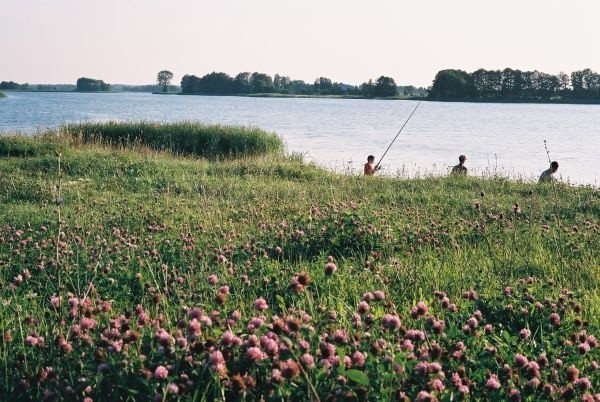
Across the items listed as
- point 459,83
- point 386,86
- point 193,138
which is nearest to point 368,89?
point 386,86

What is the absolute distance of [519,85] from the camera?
122 m

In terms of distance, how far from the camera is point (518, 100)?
408 ft

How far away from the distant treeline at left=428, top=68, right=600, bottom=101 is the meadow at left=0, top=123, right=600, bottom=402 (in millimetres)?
106244

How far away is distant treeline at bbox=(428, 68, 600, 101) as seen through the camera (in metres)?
115

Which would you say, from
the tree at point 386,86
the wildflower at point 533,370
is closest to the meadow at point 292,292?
the wildflower at point 533,370

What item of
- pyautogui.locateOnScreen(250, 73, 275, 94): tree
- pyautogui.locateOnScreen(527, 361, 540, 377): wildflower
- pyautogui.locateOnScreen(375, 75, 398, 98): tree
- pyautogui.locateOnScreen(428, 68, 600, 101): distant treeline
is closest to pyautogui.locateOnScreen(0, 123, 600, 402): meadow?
pyautogui.locateOnScreen(527, 361, 540, 377): wildflower

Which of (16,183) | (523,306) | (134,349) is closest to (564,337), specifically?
(523,306)

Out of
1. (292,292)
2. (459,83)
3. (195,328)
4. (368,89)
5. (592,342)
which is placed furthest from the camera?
(368,89)

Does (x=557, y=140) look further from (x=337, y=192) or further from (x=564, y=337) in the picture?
(x=564, y=337)

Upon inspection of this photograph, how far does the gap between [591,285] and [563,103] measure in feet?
414

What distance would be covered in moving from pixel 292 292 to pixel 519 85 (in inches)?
4965

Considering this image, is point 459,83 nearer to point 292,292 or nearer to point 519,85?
point 519,85

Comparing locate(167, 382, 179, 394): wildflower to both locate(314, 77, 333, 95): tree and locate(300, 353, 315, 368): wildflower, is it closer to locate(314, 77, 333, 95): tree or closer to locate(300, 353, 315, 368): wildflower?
locate(300, 353, 315, 368): wildflower

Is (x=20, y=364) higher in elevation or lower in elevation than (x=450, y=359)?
lower
